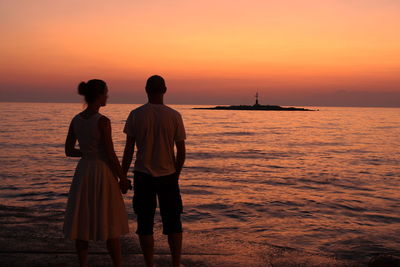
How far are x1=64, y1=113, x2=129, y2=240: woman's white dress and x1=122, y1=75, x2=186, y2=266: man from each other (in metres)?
0.27

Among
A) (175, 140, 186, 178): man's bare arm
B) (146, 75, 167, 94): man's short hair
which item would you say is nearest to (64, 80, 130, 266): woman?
(146, 75, 167, 94): man's short hair

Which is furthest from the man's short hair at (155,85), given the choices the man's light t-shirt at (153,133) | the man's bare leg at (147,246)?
the man's bare leg at (147,246)

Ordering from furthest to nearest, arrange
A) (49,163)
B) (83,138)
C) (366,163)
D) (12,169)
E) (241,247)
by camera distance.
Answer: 1. (366,163)
2. (49,163)
3. (12,169)
4. (241,247)
5. (83,138)

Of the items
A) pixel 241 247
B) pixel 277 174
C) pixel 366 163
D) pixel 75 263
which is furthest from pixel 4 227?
pixel 366 163

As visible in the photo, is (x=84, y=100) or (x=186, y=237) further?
(x=186, y=237)

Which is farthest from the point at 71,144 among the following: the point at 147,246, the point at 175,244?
the point at 175,244

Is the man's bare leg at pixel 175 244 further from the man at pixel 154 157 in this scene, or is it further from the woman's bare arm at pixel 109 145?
the woman's bare arm at pixel 109 145

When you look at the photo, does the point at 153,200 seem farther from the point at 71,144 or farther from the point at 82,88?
the point at 82,88

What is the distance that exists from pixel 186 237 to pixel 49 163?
14.1 meters

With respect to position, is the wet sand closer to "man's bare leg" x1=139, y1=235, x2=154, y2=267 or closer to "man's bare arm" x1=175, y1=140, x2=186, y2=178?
"man's bare leg" x1=139, y1=235, x2=154, y2=267

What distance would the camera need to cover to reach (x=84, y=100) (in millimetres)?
3924

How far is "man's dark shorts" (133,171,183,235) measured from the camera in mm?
4094

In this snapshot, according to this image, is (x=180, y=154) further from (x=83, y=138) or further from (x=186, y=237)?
(x=186, y=237)

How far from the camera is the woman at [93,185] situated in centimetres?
389
